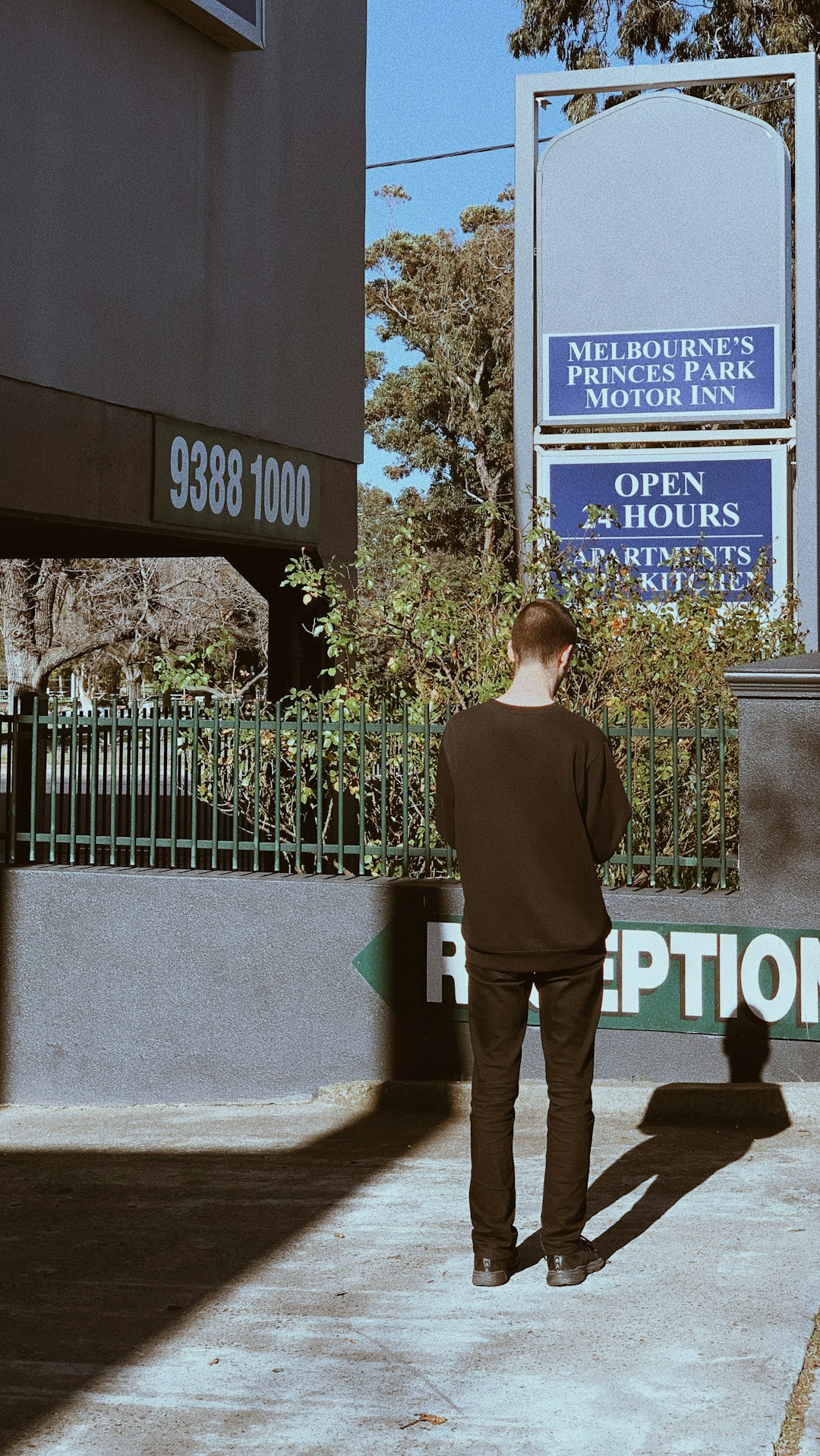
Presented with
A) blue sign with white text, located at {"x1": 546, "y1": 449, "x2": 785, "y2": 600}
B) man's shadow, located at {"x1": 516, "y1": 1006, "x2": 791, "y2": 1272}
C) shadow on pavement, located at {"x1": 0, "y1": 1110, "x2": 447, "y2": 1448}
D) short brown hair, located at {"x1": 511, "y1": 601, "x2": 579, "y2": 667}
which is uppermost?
blue sign with white text, located at {"x1": 546, "y1": 449, "x2": 785, "y2": 600}

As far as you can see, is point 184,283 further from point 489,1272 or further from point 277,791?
point 489,1272

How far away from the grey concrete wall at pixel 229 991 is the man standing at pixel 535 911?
246 cm

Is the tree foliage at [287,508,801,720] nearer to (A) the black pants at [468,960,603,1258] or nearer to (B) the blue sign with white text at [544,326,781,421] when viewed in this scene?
(B) the blue sign with white text at [544,326,781,421]

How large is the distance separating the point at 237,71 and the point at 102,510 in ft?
12.0

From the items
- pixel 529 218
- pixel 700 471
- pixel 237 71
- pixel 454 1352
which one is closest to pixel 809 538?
pixel 700 471

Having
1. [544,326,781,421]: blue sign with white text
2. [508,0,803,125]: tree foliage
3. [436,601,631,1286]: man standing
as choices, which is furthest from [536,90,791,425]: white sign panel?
[508,0,803,125]: tree foliage

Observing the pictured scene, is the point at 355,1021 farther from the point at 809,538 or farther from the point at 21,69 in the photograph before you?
the point at 21,69

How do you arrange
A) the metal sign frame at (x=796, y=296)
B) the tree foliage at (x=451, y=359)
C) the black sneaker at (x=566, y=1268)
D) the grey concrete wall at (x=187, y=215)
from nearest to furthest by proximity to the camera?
the black sneaker at (x=566, y=1268) < the grey concrete wall at (x=187, y=215) < the metal sign frame at (x=796, y=296) < the tree foliage at (x=451, y=359)

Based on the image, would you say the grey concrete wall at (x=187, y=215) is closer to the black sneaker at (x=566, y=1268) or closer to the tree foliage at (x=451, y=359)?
the black sneaker at (x=566, y=1268)

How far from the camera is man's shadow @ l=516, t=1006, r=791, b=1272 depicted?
5.85m

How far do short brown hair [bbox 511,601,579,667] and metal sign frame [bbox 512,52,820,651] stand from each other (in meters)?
5.43

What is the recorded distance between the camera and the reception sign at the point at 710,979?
6961 millimetres

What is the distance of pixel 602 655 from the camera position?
802 cm

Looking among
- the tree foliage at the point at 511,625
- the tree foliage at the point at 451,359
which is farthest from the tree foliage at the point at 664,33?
the tree foliage at the point at 511,625
